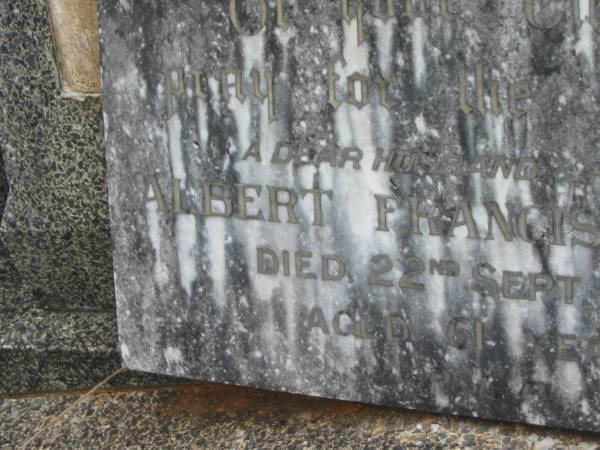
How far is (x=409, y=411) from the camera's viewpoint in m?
2.42

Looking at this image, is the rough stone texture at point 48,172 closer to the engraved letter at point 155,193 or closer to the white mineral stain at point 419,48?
the engraved letter at point 155,193

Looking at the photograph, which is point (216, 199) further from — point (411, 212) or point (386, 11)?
point (386, 11)

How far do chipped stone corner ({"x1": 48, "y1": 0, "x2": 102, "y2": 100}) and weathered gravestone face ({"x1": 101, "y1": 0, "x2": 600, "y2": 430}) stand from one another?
263 millimetres

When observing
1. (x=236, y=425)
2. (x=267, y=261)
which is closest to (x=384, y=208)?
(x=267, y=261)

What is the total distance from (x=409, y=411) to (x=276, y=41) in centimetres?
75

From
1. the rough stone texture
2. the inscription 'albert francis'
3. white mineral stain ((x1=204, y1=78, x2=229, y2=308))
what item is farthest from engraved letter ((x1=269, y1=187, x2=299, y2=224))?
the rough stone texture

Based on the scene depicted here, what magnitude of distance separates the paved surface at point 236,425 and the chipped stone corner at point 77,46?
66cm

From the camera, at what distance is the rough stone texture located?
2.62m

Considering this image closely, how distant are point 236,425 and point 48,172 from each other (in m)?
0.67

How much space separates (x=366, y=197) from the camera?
2248 mm

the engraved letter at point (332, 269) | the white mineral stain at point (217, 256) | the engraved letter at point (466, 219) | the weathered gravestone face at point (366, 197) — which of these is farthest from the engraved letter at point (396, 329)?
the white mineral stain at point (217, 256)

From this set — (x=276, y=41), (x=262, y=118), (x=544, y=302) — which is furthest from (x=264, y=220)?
(x=544, y=302)

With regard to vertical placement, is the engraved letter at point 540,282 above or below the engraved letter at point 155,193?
below

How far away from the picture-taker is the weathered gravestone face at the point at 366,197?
2.09 metres
